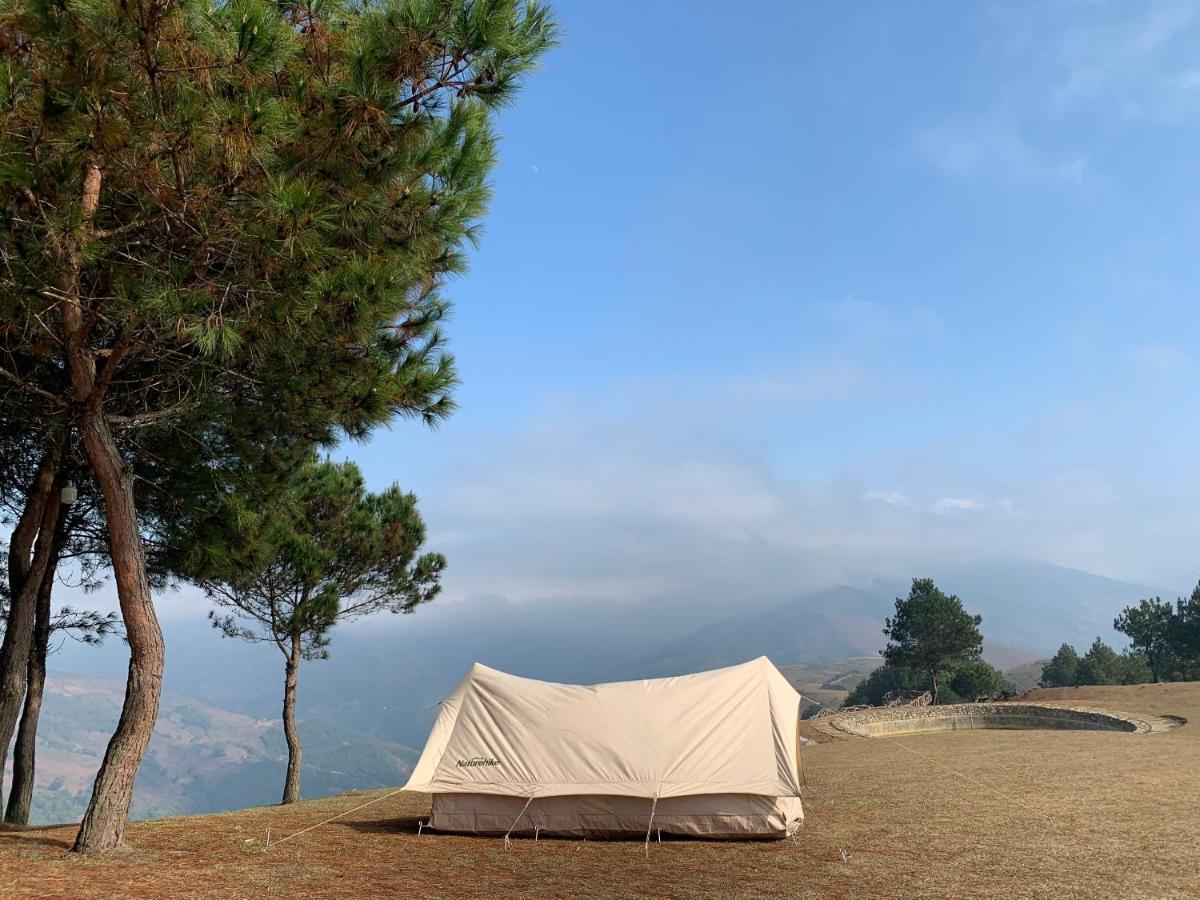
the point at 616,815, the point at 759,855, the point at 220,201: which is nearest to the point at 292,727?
the point at 616,815

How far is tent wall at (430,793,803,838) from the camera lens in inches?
365

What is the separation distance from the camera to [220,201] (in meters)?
7.59

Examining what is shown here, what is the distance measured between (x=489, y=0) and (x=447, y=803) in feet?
30.8

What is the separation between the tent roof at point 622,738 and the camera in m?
9.66

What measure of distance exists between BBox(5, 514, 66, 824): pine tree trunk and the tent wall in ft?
24.8

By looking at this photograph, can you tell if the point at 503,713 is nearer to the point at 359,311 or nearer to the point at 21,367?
the point at 359,311

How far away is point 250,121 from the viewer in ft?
22.2

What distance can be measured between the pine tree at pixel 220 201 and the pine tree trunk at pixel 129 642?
0.02m

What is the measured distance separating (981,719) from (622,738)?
2611 cm

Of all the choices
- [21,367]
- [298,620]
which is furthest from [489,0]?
[298,620]

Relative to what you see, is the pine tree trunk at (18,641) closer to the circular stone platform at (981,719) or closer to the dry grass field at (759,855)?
the dry grass field at (759,855)

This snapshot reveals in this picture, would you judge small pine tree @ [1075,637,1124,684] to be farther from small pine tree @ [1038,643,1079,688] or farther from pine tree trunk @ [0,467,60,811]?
pine tree trunk @ [0,467,60,811]

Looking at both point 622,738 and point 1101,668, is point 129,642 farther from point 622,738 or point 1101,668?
point 1101,668

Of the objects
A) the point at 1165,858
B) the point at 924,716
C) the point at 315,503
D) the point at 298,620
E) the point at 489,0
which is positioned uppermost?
the point at 489,0
